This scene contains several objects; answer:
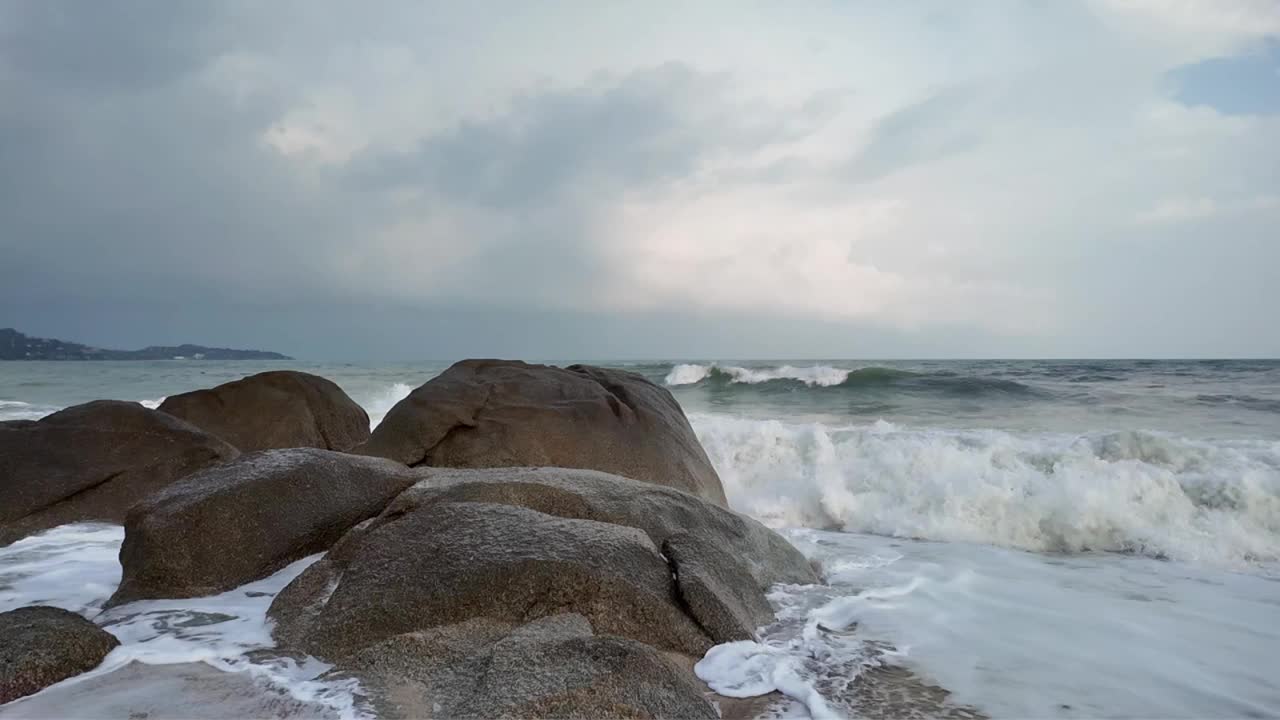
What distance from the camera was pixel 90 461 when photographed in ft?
19.7

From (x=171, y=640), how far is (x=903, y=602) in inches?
151

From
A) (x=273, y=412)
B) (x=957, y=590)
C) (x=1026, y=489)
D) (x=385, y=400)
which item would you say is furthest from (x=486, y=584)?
(x=385, y=400)

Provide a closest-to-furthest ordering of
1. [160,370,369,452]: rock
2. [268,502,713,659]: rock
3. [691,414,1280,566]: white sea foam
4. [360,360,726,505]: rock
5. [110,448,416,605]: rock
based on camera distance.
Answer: [268,502,713,659]: rock
[110,448,416,605]: rock
[360,360,726,505]: rock
[691,414,1280,566]: white sea foam
[160,370,369,452]: rock

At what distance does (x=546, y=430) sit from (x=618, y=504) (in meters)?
2.14

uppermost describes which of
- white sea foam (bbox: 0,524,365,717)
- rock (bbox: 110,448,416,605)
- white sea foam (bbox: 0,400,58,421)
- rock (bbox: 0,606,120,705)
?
rock (bbox: 110,448,416,605)

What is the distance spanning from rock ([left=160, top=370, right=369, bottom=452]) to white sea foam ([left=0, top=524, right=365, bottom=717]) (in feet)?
10.5

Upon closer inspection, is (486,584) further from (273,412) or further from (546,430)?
(273,412)

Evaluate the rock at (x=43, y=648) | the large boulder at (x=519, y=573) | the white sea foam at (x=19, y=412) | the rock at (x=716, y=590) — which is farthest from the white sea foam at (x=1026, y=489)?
the white sea foam at (x=19, y=412)

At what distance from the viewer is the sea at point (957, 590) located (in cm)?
303

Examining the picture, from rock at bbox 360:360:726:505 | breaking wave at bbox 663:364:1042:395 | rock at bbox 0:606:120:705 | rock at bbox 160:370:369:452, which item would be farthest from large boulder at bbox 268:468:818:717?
breaking wave at bbox 663:364:1042:395

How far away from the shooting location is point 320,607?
341cm

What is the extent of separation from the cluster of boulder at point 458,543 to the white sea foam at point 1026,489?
2.11 m

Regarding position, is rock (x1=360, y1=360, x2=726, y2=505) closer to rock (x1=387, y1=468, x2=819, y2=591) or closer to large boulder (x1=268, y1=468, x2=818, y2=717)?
rock (x1=387, y1=468, x2=819, y2=591)

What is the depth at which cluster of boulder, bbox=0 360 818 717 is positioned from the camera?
8.68 feet
